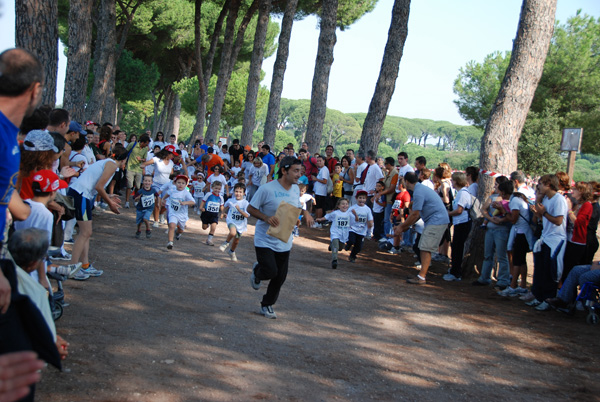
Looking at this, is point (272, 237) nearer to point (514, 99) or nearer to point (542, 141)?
point (514, 99)

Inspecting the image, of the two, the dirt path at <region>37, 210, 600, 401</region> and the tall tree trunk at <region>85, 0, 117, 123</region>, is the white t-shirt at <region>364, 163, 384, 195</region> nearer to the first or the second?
the dirt path at <region>37, 210, 600, 401</region>

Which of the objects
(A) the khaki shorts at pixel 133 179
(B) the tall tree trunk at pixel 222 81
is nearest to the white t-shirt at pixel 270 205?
(A) the khaki shorts at pixel 133 179

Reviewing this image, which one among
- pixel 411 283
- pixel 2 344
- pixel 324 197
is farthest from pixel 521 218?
pixel 2 344

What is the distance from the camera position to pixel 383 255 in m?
12.7

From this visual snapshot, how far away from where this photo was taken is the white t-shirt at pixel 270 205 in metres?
6.58

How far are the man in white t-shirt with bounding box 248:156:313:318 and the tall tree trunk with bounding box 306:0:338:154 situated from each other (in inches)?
474

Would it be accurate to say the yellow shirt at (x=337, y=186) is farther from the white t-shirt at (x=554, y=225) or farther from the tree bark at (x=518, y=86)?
the white t-shirt at (x=554, y=225)

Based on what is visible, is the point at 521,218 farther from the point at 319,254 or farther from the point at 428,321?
the point at 319,254

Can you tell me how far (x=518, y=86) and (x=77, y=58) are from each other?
1176 cm

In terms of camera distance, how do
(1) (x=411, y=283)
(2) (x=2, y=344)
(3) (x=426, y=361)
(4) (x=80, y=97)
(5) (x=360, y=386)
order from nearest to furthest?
(2) (x=2, y=344) → (5) (x=360, y=386) → (3) (x=426, y=361) → (1) (x=411, y=283) → (4) (x=80, y=97)

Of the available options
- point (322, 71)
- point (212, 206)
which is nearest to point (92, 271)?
point (212, 206)

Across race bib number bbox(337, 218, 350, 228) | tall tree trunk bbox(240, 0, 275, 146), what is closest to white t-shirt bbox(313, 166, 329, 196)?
race bib number bbox(337, 218, 350, 228)

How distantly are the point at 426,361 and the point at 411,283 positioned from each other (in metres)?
4.18

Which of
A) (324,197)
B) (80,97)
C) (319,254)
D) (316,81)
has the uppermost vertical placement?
(316,81)
